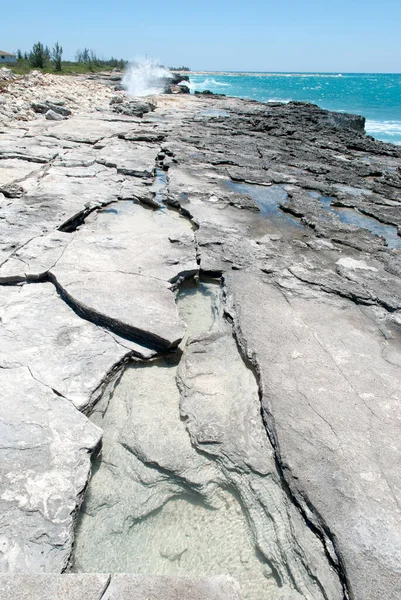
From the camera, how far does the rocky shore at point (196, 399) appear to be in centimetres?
161

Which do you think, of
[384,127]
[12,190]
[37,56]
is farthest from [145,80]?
[12,190]

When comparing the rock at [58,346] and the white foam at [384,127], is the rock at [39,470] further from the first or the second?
the white foam at [384,127]

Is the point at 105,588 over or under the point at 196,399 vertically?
over

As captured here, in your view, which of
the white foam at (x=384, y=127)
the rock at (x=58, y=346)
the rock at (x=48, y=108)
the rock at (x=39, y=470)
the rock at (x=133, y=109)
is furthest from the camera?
the white foam at (x=384, y=127)

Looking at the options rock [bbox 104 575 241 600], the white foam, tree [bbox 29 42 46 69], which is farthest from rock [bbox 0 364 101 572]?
tree [bbox 29 42 46 69]

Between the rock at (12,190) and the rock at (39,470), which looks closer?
the rock at (39,470)

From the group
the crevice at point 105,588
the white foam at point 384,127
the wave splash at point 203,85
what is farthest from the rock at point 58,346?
the wave splash at point 203,85

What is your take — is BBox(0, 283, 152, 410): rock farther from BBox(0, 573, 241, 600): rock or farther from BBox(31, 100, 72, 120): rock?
BBox(31, 100, 72, 120): rock

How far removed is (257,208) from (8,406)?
4.11 m

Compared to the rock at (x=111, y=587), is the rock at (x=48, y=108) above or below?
above

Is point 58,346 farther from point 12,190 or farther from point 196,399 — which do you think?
point 12,190

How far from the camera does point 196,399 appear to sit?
234 centimetres

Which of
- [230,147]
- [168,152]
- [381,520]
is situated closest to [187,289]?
[381,520]

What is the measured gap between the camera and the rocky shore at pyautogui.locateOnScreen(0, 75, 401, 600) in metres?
1.61
